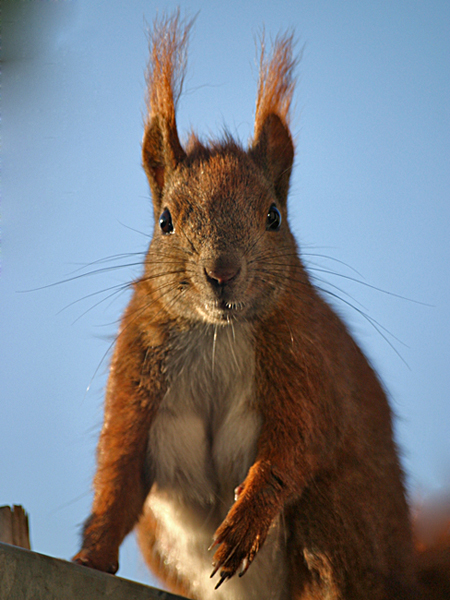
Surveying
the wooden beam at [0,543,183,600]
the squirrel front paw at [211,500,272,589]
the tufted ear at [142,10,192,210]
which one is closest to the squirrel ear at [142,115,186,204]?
the tufted ear at [142,10,192,210]

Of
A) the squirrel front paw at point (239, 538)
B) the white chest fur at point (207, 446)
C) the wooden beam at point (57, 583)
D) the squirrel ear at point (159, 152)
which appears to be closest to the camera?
the wooden beam at point (57, 583)

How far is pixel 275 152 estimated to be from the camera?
1.60m

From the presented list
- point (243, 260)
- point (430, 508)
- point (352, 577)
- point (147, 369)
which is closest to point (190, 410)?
point (147, 369)

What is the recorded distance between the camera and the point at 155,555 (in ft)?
5.32

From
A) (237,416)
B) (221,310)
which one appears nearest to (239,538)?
(237,416)

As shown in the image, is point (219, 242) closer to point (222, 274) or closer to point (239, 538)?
point (222, 274)

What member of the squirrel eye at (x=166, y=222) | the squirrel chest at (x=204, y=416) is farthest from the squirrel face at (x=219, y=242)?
the squirrel chest at (x=204, y=416)

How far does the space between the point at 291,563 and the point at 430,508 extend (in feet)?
2.46

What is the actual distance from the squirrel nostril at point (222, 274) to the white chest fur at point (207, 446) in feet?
0.78

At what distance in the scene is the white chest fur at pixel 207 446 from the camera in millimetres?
1410

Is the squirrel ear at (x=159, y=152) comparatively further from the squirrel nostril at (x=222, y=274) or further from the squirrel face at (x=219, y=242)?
the squirrel nostril at (x=222, y=274)

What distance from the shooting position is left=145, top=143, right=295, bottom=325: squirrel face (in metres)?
1.26

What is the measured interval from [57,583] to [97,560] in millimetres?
332

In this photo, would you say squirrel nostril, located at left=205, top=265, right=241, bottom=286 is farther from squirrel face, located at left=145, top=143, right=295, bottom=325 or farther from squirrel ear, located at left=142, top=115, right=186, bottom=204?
squirrel ear, located at left=142, top=115, right=186, bottom=204
